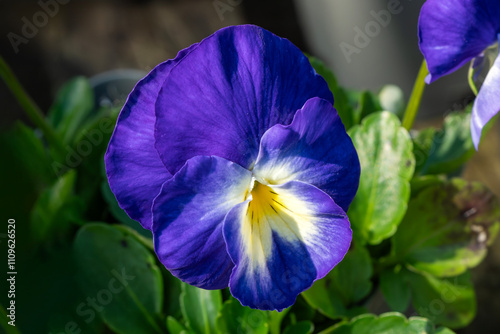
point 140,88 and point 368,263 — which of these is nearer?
point 140,88

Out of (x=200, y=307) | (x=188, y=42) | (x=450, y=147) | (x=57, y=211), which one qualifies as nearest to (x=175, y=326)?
(x=200, y=307)

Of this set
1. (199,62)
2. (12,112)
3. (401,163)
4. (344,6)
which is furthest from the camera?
(12,112)

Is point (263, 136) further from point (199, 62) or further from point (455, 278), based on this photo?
point (455, 278)

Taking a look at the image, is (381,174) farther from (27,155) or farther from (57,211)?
(27,155)

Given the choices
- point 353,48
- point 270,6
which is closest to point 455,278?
point 353,48

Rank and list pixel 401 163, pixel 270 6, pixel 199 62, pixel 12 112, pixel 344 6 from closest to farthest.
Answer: pixel 199 62, pixel 401 163, pixel 344 6, pixel 12 112, pixel 270 6
